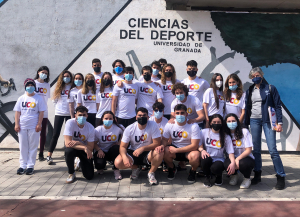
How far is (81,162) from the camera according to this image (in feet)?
16.7

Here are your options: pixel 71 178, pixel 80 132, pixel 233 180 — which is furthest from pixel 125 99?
pixel 233 180

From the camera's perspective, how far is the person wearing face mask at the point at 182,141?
16.3 feet

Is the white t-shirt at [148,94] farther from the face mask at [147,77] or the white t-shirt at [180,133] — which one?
the white t-shirt at [180,133]

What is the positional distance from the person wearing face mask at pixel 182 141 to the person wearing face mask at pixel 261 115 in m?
0.98

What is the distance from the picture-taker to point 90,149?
203 inches

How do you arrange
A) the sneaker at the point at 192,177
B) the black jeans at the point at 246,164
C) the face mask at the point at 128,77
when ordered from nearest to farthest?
the black jeans at the point at 246,164 → the sneaker at the point at 192,177 → the face mask at the point at 128,77

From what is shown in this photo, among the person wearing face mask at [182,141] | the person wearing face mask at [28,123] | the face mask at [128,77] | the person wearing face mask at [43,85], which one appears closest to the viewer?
the person wearing face mask at [182,141]

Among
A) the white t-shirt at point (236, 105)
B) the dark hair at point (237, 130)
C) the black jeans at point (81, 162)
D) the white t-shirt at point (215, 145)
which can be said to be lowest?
the black jeans at point (81, 162)

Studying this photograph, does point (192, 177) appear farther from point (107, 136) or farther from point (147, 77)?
point (147, 77)

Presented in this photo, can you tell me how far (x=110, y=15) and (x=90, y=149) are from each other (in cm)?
363

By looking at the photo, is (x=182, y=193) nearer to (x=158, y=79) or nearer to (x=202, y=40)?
(x=158, y=79)

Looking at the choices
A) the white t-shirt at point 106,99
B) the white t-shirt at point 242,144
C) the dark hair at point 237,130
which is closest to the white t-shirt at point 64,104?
the white t-shirt at point 106,99

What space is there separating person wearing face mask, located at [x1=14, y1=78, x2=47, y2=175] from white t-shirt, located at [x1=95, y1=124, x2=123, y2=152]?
1203 mm

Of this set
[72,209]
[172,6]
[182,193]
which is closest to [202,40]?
[172,6]
